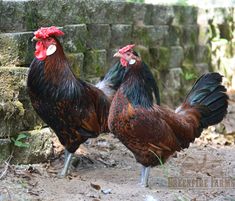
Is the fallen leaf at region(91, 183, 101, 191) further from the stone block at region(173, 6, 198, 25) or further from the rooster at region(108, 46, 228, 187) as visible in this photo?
the stone block at region(173, 6, 198, 25)

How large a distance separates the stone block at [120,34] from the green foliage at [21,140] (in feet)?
8.59

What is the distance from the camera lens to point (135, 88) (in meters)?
5.18

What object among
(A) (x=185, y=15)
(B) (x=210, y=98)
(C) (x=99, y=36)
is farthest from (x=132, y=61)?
(A) (x=185, y=15)

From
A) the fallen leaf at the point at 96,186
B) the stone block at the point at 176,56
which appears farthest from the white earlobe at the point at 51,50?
the stone block at the point at 176,56

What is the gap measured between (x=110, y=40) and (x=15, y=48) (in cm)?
239

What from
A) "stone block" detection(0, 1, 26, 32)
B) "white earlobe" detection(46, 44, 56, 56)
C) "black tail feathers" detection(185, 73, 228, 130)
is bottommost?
"black tail feathers" detection(185, 73, 228, 130)

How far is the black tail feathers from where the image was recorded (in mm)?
5852

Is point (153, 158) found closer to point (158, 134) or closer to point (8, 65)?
point (158, 134)

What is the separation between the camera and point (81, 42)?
677 cm

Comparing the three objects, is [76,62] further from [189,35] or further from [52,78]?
[189,35]

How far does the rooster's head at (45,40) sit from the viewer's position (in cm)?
509

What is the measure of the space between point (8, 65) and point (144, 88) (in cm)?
155

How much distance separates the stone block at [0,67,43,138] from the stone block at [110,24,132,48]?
7.98 feet

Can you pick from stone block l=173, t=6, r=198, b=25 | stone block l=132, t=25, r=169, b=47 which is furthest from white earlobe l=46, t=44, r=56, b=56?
stone block l=173, t=6, r=198, b=25
